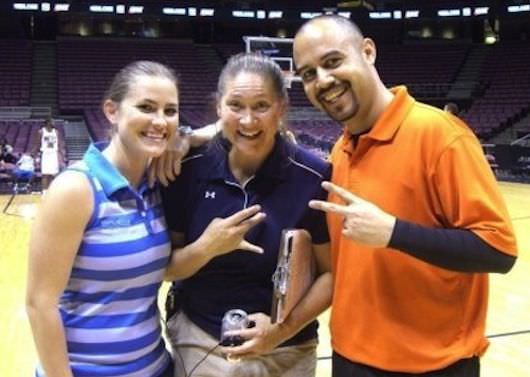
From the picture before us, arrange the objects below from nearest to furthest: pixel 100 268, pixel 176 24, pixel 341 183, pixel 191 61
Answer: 1. pixel 100 268
2. pixel 341 183
3. pixel 191 61
4. pixel 176 24

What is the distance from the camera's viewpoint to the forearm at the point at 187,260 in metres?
1.66

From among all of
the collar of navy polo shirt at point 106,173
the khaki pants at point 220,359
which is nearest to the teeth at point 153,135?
the collar of navy polo shirt at point 106,173

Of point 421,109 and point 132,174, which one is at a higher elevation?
point 421,109

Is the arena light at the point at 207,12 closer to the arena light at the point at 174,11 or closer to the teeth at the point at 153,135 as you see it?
the arena light at the point at 174,11

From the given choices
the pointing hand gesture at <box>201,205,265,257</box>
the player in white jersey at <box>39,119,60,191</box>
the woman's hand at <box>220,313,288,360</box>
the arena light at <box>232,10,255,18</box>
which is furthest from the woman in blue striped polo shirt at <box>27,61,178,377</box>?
the arena light at <box>232,10,255,18</box>

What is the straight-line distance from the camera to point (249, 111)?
65.0 inches

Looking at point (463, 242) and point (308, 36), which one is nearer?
point (463, 242)

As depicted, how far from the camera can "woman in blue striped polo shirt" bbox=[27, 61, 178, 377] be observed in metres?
1.48

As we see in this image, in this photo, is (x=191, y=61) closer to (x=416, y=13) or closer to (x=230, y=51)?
(x=230, y=51)

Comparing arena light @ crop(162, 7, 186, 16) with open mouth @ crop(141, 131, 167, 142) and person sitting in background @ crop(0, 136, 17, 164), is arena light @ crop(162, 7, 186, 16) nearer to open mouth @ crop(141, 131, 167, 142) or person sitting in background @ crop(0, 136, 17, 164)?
person sitting in background @ crop(0, 136, 17, 164)

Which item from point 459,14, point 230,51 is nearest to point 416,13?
point 459,14

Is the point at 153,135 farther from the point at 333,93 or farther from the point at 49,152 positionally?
the point at 49,152

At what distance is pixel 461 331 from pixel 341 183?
1.54ft

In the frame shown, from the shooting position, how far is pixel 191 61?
2230 centimetres
